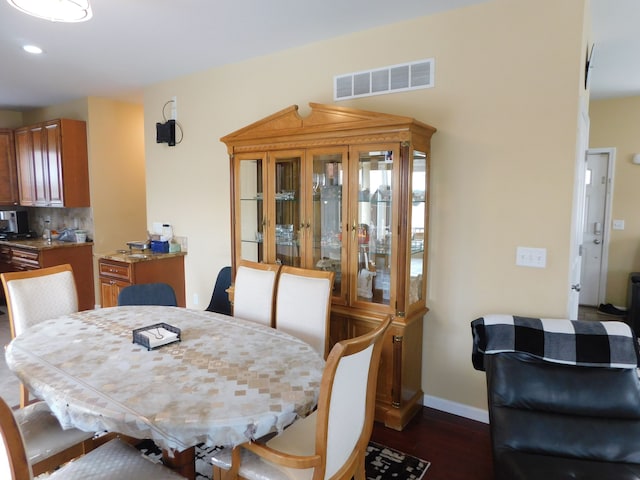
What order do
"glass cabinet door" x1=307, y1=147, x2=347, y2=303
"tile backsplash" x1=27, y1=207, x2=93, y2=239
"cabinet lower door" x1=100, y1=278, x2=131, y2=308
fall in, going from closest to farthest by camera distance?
"glass cabinet door" x1=307, y1=147, x2=347, y2=303, "cabinet lower door" x1=100, y1=278, x2=131, y2=308, "tile backsplash" x1=27, y1=207, x2=93, y2=239

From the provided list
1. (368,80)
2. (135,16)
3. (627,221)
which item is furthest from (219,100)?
(627,221)

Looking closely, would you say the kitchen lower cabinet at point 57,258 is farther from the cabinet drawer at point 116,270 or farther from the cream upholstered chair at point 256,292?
the cream upholstered chair at point 256,292

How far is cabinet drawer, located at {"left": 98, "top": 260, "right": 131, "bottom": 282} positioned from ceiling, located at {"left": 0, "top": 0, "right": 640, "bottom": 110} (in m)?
1.88

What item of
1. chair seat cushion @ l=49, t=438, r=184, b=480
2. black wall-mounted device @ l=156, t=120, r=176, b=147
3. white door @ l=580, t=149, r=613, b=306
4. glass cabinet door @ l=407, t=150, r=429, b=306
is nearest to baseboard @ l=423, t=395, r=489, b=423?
glass cabinet door @ l=407, t=150, r=429, b=306

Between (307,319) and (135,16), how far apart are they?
228 centimetres

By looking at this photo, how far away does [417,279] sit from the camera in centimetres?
282

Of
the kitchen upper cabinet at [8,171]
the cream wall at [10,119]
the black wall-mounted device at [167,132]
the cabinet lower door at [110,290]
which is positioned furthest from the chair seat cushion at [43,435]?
the cream wall at [10,119]

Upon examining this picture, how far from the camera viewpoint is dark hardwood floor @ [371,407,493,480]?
2.31 meters

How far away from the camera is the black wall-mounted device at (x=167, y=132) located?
435cm

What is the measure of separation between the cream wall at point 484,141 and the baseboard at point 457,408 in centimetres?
3

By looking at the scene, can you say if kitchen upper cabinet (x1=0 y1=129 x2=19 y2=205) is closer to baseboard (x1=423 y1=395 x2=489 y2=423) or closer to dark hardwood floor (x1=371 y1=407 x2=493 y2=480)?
dark hardwood floor (x1=371 y1=407 x2=493 y2=480)

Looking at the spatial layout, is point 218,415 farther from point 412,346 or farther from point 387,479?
point 412,346

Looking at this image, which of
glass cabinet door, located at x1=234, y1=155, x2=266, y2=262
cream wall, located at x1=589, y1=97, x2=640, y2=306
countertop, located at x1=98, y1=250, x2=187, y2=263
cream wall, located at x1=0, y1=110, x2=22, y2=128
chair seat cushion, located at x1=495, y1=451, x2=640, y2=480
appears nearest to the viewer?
chair seat cushion, located at x1=495, y1=451, x2=640, y2=480

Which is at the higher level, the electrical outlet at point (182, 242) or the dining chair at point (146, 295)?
the electrical outlet at point (182, 242)
